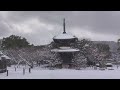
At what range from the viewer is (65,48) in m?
29.5

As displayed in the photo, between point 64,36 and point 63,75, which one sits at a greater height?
point 64,36

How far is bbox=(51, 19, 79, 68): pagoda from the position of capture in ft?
94.8

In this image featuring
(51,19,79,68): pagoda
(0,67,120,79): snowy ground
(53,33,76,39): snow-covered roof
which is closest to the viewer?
(0,67,120,79): snowy ground

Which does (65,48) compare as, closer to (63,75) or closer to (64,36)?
(64,36)

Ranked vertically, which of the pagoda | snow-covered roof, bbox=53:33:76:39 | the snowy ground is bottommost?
the snowy ground

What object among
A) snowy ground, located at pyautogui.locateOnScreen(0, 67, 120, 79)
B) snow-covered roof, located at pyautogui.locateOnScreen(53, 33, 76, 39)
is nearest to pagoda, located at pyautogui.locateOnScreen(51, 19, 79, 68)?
snow-covered roof, located at pyautogui.locateOnScreen(53, 33, 76, 39)

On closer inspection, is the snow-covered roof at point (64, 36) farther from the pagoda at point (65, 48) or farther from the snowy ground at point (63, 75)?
the snowy ground at point (63, 75)

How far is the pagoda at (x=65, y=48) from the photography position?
2889 centimetres

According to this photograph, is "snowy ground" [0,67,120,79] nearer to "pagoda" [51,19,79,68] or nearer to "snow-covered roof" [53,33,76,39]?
"pagoda" [51,19,79,68]

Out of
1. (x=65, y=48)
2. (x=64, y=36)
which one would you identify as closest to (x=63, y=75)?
(x=65, y=48)

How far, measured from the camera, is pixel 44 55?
39.1m
